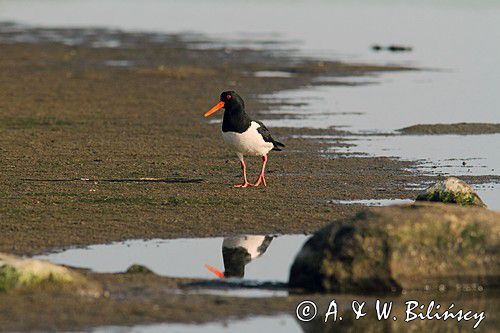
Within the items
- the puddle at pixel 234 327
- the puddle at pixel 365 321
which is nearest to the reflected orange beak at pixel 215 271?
the puddle at pixel 365 321

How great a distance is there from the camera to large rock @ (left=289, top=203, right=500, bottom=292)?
995 cm

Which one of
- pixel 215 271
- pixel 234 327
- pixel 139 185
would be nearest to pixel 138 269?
pixel 215 271

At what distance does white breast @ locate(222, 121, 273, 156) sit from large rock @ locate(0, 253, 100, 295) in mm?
5758

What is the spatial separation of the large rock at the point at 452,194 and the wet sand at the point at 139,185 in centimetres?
111

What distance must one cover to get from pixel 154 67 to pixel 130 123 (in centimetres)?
1346

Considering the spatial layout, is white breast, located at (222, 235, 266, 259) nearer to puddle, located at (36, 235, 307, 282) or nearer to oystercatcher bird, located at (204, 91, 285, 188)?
puddle, located at (36, 235, 307, 282)

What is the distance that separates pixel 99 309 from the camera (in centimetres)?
926

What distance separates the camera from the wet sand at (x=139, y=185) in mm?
9508

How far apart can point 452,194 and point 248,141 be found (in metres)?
3.38

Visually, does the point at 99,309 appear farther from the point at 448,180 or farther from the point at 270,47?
the point at 270,47

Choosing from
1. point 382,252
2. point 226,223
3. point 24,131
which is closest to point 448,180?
point 226,223

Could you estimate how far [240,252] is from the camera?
38.7 ft

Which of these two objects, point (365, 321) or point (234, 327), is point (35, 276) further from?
point (365, 321)

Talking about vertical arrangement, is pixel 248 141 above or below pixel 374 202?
above
